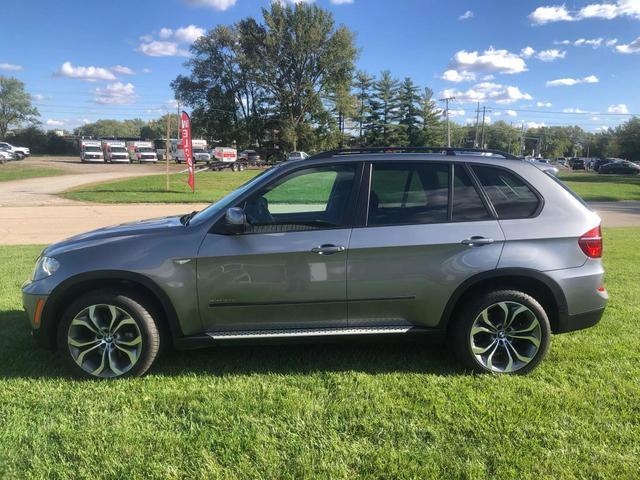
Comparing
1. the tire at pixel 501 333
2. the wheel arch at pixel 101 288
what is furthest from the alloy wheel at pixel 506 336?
the wheel arch at pixel 101 288

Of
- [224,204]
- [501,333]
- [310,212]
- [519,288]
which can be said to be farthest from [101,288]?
[519,288]

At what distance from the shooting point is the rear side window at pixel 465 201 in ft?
12.3

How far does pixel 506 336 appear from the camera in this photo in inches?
148

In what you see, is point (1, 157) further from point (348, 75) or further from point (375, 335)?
point (375, 335)

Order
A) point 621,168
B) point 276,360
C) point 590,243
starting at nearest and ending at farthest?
1. point 590,243
2. point 276,360
3. point 621,168

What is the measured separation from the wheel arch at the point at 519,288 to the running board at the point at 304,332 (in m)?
0.37

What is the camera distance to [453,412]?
10.5 ft

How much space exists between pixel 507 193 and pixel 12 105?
11763 cm

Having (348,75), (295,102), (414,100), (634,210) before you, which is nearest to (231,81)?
(295,102)

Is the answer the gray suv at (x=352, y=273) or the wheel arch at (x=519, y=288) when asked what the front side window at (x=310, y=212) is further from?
the wheel arch at (x=519, y=288)

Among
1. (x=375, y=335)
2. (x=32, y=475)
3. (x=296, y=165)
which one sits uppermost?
(x=296, y=165)

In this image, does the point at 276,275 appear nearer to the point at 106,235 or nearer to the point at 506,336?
the point at 106,235

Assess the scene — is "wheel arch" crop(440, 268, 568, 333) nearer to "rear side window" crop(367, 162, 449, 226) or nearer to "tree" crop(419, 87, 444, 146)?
"rear side window" crop(367, 162, 449, 226)

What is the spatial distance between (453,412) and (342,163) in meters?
1.96
